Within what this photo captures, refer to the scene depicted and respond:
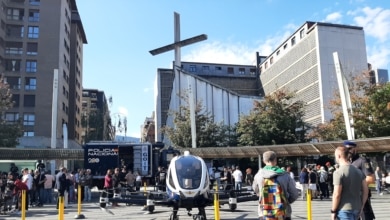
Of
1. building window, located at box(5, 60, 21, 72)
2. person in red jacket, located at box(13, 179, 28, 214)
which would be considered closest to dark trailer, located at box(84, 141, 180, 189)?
person in red jacket, located at box(13, 179, 28, 214)

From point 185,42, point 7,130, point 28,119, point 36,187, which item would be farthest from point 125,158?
point 185,42

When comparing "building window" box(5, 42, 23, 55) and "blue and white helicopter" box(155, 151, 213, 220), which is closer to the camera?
"blue and white helicopter" box(155, 151, 213, 220)

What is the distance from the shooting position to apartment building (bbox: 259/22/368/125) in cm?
6228

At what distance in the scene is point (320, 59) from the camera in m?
62.6

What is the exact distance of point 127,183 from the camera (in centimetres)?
2262

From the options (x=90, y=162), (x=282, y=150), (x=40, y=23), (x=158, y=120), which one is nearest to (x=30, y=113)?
A: (x=40, y=23)

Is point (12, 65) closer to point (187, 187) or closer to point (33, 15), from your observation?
point (33, 15)

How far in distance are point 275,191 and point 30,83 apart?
64289mm

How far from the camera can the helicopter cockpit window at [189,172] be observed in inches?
470

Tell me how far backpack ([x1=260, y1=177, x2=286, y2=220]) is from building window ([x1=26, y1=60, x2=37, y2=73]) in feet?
212

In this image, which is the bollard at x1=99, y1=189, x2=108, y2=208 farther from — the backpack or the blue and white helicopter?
the backpack

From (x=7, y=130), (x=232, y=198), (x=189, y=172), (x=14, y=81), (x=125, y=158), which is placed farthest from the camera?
(x=14, y=81)

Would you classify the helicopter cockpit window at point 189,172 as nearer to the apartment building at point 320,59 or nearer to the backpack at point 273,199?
the backpack at point 273,199

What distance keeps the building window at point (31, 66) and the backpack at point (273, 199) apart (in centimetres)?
6448
